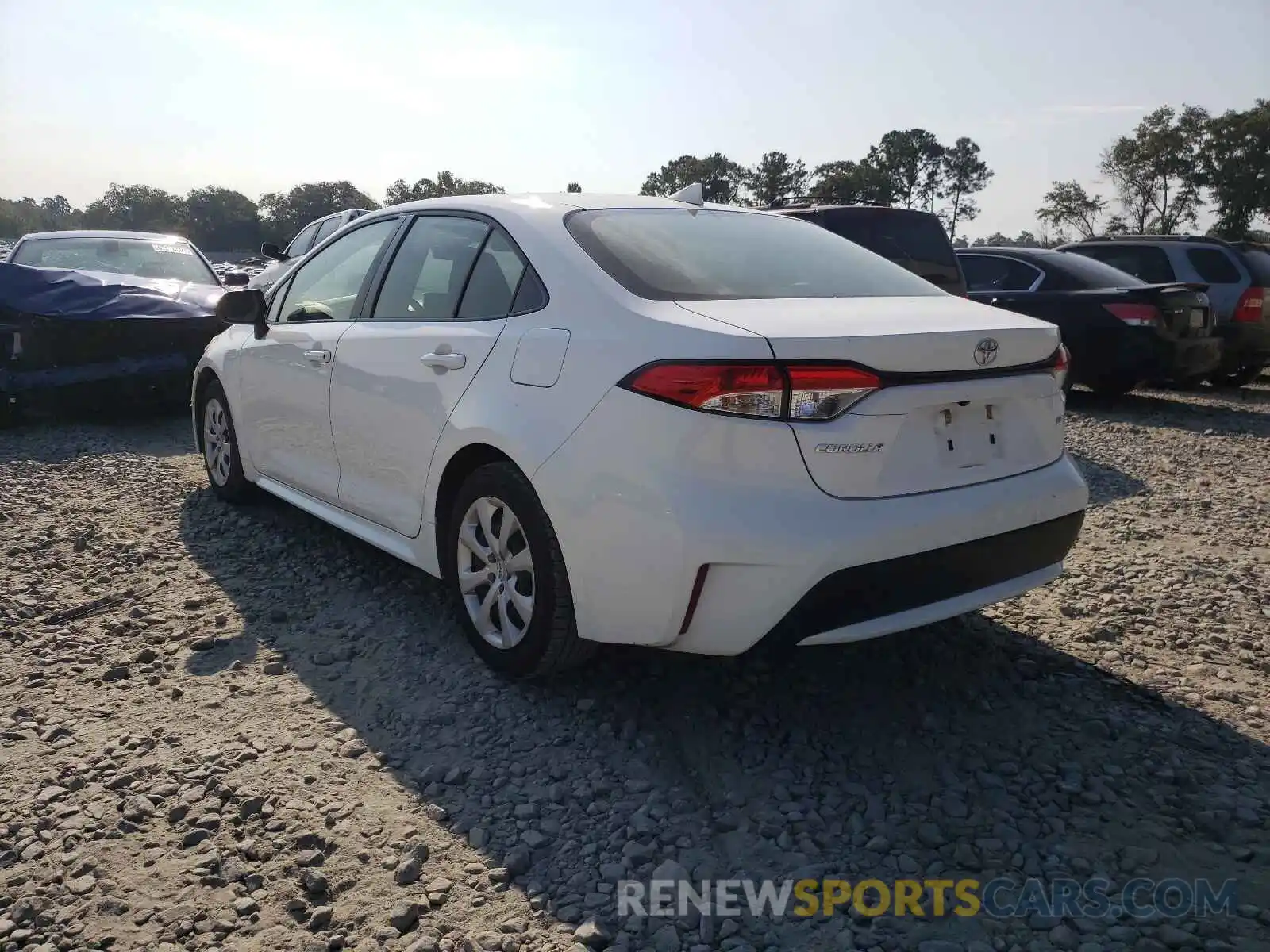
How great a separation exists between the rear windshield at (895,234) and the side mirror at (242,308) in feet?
14.6

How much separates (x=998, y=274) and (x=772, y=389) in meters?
7.93

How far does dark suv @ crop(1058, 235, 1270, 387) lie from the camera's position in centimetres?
990

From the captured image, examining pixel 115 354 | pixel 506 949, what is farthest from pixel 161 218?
pixel 506 949

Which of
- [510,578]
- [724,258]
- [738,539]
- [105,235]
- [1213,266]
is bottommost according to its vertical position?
[510,578]

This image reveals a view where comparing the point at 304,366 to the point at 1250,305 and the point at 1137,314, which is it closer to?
the point at 1137,314

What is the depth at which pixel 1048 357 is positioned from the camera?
3049mm

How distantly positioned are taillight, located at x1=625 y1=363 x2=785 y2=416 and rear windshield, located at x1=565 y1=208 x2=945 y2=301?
0.41 metres

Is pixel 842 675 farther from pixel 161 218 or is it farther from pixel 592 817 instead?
pixel 161 218

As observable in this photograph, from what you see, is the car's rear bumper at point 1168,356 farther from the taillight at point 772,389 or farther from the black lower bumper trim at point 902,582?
the taillight at point 772,389

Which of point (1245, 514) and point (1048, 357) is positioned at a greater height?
point (1048, 357)

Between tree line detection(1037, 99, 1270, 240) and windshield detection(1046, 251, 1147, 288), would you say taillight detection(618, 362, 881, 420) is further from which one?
tree line detection(1037, 99, 1270, 240)

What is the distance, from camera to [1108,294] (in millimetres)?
8766

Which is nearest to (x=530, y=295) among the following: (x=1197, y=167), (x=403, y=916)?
(x=403, y=916)

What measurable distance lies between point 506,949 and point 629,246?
6.81 feet
